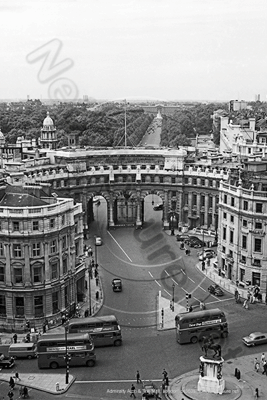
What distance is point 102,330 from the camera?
72562mm

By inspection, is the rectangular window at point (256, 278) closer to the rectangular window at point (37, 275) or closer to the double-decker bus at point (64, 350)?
the rectangular window at point (37, 275)

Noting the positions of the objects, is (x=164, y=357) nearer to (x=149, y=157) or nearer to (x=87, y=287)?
(x=87, y=287)

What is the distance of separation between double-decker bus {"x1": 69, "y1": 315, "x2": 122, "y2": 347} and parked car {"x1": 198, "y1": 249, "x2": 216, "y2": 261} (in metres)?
37.0

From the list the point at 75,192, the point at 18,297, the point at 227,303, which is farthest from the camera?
the point at 75,192

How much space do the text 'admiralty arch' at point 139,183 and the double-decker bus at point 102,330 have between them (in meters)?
58.7

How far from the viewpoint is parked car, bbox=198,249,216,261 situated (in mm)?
107825

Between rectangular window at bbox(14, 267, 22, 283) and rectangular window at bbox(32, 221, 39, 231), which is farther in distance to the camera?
rectangular window at bbox(14, 267, 22, 283)

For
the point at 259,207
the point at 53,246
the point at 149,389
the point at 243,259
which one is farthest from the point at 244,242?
the point at 149,389

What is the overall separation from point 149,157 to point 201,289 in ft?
178

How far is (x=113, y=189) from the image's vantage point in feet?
443

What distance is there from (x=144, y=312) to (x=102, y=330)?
40.7ft

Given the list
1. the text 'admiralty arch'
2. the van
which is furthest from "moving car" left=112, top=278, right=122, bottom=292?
the text 'admiralty arch'

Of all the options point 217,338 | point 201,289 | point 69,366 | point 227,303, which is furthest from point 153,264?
point 69,366

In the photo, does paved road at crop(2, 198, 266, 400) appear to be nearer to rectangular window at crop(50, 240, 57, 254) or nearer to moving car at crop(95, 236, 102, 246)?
moving car at crop(95, 236, 102, 246)
